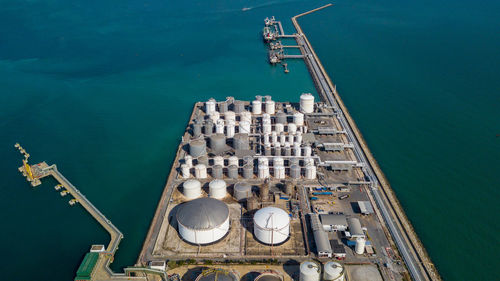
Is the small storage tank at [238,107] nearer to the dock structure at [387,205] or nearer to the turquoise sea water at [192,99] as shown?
the turquoise sea water at [192,99]

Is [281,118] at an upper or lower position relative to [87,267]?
upper

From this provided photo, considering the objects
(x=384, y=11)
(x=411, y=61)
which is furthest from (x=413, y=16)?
(x=411, y=61)

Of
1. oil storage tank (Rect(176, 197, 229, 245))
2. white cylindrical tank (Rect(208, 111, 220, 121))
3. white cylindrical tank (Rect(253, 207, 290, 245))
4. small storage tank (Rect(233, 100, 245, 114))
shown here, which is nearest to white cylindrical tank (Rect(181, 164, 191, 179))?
oil storage tank (Rect(176, 197, 229, 245))

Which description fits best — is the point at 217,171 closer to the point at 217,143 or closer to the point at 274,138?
the point at 217,143

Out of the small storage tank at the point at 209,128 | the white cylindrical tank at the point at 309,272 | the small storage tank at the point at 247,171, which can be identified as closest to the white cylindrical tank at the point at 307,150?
the small storage tank at the point at 247,171

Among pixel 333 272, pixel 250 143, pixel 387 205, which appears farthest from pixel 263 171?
pixel 333 272

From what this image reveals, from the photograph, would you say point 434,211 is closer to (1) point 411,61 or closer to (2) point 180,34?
(1) point 411,61

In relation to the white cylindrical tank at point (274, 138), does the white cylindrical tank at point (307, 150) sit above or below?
below
